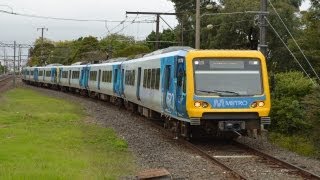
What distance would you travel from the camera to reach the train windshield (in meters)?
15.5

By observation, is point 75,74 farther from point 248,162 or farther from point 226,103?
point 248,162

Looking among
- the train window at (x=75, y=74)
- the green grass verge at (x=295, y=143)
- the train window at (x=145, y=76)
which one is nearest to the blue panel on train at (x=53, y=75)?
the train window at (x=75, y=74)

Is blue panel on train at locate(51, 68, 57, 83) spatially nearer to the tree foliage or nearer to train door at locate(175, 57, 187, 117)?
the tree foliage

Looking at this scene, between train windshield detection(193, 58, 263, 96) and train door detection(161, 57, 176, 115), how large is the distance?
1.51 m

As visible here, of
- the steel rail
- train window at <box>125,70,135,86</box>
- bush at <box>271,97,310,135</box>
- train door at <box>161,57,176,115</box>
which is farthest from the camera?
train window at <box>125,70,135,86</box>

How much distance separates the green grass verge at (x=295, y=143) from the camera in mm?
17625

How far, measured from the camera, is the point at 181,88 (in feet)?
52.8

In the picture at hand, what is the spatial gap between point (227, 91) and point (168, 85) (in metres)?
2.95

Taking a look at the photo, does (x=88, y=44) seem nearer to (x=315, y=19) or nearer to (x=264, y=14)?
(x=315, y=19)

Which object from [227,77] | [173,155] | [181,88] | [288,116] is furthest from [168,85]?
[288,116]

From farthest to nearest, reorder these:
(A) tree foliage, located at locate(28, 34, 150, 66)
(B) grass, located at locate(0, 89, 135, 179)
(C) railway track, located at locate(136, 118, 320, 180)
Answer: (A) tree foliage, located at locate(28, 34, 150, 66)
(C) railway track, located at locate(136, 118, 320, 180)
(B) grass, located at locate(0, 89, 135, 179)

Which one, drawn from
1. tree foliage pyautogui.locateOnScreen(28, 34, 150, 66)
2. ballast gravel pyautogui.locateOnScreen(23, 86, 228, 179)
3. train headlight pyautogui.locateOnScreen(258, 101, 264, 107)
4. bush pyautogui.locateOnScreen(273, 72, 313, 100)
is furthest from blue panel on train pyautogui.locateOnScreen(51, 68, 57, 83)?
train headlight pyautogui.locateOnScreen(258, 101, 264, 107)

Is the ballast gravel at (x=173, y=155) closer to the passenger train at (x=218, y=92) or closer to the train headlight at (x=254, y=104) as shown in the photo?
the passenger train at (x=218, y=92)

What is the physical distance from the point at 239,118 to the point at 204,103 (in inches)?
38.3
